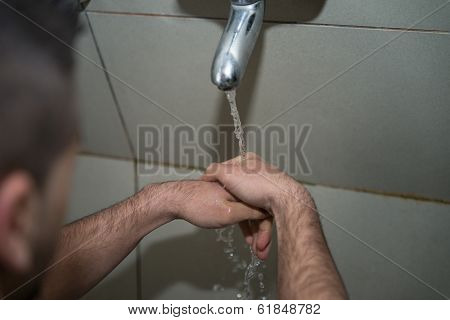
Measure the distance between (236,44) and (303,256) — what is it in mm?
274

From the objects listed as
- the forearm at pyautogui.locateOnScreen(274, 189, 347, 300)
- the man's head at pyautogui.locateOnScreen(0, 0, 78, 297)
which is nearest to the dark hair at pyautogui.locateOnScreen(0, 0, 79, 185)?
the man's head at pyautogui.locateOnScreen(0, 0, 78, 297)

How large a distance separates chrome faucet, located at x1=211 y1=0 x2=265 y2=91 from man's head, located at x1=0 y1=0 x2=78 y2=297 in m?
0.17

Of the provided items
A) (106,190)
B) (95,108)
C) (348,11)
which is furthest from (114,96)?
(348,11)

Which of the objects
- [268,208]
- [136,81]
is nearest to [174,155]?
[136,81]

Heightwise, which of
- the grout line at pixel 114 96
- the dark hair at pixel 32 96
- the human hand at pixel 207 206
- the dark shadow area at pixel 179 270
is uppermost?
the grout line at pixel 114 96

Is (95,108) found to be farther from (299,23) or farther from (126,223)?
(299,23)

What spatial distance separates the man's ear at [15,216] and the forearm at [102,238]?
24cm

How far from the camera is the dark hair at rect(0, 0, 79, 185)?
426 mm

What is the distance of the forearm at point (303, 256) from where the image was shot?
55cm

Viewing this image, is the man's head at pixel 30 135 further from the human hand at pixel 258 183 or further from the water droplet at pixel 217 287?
the water droplet at pixel 217 287

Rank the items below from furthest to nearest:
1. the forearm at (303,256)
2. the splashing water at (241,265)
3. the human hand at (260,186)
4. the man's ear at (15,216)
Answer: the splashing water at (241,265) → the human hand at (260,186) → the forearm at (303,256) → the man's ear at (15,216)

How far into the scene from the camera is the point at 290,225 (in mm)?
638

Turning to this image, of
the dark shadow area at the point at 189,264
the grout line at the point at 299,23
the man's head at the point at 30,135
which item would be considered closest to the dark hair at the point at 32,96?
the man's head at the point at 30,135

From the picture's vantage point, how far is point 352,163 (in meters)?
0.76
